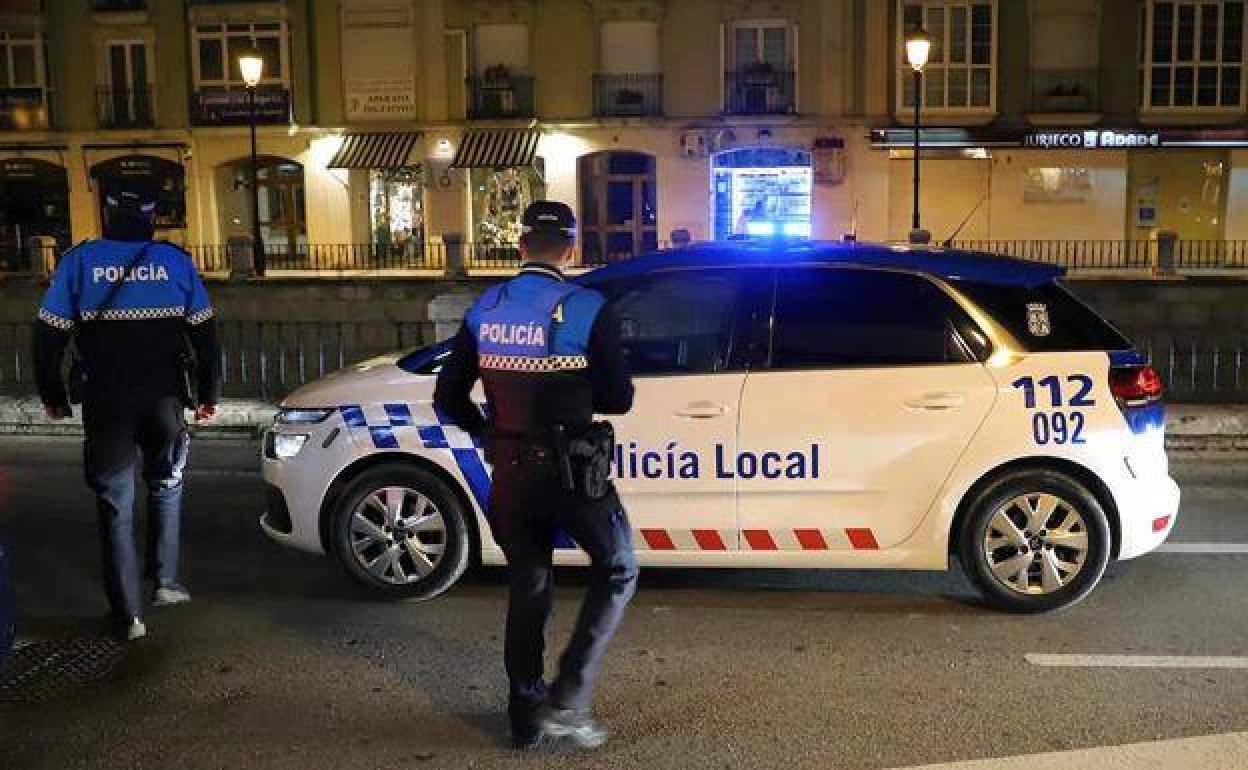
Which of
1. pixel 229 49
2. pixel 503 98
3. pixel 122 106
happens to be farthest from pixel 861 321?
pixel 122 106

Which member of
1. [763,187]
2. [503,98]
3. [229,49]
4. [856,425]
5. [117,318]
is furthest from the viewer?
[229,49]

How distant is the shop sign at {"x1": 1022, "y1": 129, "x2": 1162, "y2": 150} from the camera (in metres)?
32.8

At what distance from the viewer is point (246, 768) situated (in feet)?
14.0

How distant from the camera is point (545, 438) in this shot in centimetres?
412

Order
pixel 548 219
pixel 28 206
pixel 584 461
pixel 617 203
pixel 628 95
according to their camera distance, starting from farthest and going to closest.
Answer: pixel 28 206
pixel 617 203
pixel 628 95
pixel 548 219
pixel 584 461

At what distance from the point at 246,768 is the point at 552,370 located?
1.64 meters

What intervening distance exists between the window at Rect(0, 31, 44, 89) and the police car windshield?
3427cm

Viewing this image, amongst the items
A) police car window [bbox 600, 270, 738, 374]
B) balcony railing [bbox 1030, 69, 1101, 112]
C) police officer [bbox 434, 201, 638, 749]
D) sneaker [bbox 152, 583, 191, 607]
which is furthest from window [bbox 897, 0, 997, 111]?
police officer [bbox 434, 201, 638, 749]

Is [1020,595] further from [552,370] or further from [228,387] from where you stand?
[228,387]

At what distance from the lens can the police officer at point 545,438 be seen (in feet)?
13.5

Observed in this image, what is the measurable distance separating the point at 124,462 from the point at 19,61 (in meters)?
35.2

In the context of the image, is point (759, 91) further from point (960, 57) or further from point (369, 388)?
point (369, 388)

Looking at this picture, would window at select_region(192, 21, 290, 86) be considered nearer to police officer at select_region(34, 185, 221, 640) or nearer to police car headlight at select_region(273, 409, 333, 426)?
police car headlight at select_region(273, 409, 333, 426)

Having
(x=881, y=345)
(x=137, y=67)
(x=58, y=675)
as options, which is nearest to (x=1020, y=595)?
(x=881, y=345)
